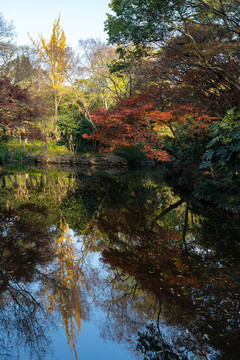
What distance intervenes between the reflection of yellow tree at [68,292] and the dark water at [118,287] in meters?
0.01

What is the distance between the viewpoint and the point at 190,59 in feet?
29.6

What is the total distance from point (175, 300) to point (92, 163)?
21445 mm

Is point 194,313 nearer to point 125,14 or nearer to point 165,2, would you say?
point 165,2

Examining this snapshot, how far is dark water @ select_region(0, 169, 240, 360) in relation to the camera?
268 cm

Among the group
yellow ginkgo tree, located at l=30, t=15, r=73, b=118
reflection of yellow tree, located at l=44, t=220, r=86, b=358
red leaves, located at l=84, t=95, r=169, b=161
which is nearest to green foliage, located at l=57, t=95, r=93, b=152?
yellow ginkgo tree, located at l=30, t=15, r=73, b=118

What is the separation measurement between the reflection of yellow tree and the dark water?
0.01 metres

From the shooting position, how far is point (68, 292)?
3516 millimetres

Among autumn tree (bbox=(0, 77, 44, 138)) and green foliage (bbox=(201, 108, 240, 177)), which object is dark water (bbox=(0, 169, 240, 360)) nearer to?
green foliage (bbox=(201, 108, 240, 177))

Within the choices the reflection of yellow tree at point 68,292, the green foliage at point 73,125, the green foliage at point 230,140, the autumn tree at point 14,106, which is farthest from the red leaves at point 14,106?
the reflection of yellow tree at point 68,292

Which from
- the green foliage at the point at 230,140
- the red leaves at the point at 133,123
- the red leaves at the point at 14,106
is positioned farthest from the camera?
the red leaves at the point at 14,106

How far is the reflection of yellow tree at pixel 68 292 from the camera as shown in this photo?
9.76ft

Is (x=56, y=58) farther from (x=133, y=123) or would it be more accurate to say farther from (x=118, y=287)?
(x=118, y=287)

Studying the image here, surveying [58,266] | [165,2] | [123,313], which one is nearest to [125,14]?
[165,2]

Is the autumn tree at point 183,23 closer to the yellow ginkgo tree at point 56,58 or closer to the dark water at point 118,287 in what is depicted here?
the dark water at point 118,287
